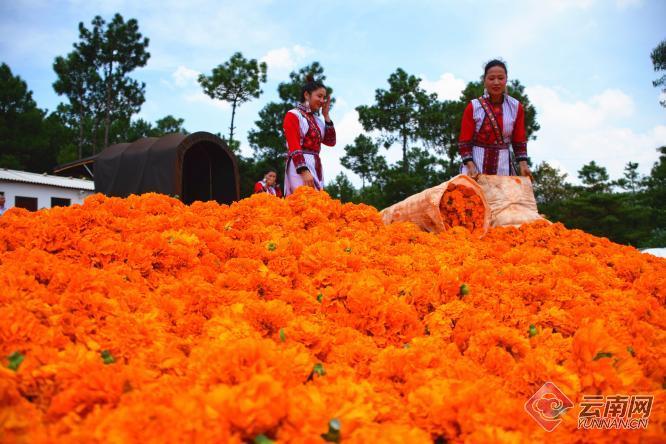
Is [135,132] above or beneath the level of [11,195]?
above

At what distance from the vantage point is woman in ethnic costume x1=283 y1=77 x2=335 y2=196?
4469 millimetres

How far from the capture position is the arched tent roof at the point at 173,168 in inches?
357

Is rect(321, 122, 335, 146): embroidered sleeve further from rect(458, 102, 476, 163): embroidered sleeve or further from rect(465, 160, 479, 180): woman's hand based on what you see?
rect(465, 160, 479, 180): woman's hand

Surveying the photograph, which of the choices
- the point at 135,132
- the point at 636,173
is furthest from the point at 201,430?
the point at 636,173

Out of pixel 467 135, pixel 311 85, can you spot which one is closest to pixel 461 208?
pixel 467 135

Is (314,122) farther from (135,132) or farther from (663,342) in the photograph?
(135,132)

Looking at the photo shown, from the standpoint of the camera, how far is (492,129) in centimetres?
431

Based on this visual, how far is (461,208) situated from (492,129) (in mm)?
1137

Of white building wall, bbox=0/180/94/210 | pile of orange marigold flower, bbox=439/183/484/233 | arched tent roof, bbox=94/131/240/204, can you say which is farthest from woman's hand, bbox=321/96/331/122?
white building wall, bbox=0/180/94/210

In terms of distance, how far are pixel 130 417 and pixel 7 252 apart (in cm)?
152

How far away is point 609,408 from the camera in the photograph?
1295mm

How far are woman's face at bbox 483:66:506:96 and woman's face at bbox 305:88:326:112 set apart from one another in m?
1.62

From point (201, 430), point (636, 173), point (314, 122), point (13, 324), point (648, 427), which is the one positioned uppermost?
point (636, 173)

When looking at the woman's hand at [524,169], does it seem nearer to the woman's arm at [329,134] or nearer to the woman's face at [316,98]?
the woman's arm at [329,134]
